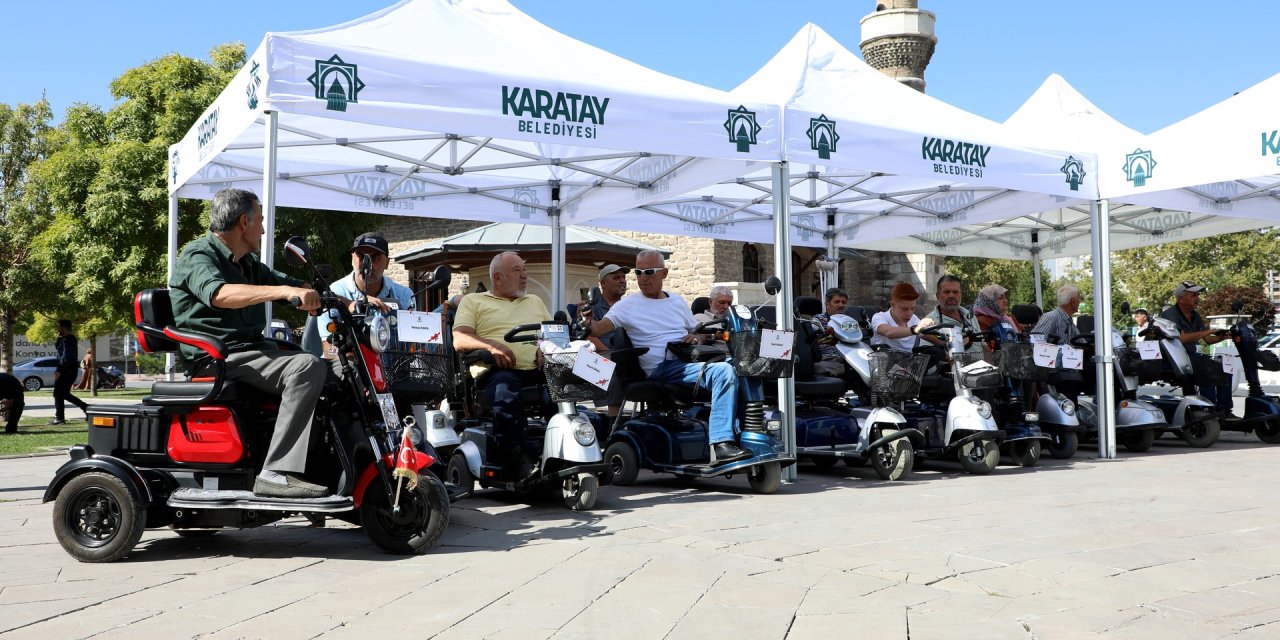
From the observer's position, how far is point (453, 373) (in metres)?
6.38

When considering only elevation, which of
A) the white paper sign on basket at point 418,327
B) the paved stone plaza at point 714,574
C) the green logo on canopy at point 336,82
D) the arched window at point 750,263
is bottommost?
the paved stone plaza at point 714,574

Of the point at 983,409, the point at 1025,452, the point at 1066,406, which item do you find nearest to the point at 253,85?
the point at 983,409

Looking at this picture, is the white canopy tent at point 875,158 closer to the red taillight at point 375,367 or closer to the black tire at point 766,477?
the black tire at point 766,477

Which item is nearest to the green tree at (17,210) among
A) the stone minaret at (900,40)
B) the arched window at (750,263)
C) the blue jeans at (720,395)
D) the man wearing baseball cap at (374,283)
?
the arched window at (750,263)

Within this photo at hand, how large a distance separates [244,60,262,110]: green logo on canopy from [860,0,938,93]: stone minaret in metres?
49.2

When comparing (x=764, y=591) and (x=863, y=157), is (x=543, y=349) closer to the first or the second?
(x=764, y=591)

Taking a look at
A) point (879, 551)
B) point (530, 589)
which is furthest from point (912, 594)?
point (530, 589)

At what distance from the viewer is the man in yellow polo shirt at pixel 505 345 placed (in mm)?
6969

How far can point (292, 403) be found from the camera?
4996mm

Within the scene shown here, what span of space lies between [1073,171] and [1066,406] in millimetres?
2226

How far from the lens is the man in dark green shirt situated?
5.00 metres

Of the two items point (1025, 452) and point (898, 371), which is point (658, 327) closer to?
point (898, 371)

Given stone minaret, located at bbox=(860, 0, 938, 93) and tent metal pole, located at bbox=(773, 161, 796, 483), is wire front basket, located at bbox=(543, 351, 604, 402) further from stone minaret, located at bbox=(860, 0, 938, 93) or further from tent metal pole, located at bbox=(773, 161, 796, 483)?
stone minaret, located at bbox=(860, 0, 938, 93)

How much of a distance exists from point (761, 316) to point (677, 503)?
1.62 metres
